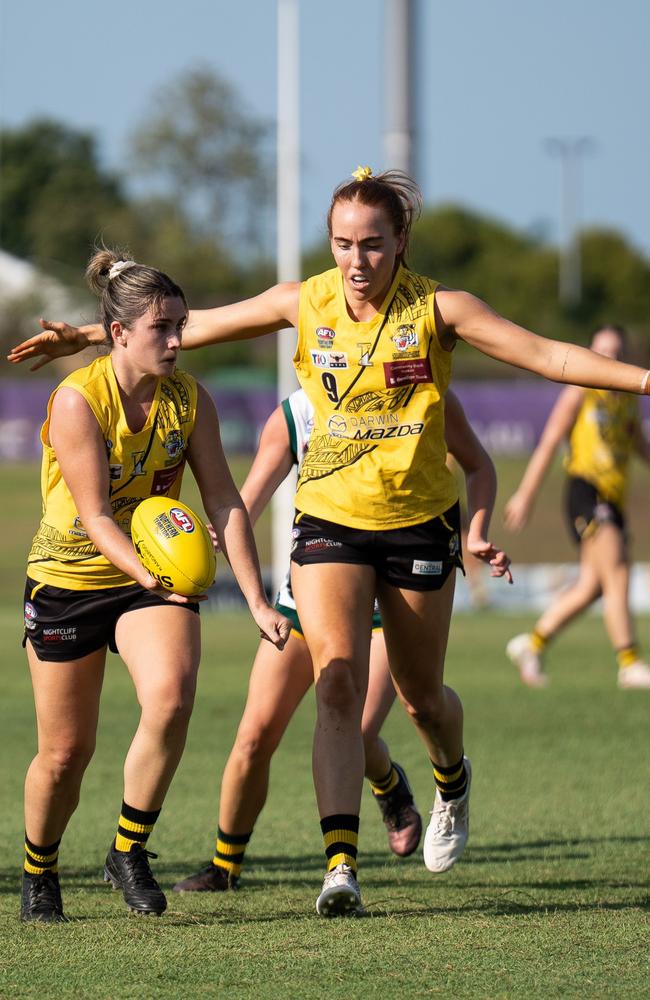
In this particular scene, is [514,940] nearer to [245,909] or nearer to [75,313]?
[245,909]

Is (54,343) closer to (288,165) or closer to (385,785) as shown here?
(385,785)

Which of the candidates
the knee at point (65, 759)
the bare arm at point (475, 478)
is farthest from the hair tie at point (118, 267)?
the knee at point (65, 759)

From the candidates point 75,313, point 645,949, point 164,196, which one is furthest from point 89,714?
point 164,196

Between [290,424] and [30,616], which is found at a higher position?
[290,424]

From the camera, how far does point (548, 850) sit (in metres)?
6.64

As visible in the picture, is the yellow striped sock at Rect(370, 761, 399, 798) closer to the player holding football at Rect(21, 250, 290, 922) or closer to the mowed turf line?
the mowed turf line

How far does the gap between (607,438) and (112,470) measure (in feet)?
22.4

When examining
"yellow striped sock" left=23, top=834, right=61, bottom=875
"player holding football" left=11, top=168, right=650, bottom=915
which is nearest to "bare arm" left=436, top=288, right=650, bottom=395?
"player holding football" left=11, top=168, right=650, bottom=915

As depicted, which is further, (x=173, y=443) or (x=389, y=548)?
(x=389, y=548)

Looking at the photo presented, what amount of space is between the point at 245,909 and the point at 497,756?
3808 millimetres

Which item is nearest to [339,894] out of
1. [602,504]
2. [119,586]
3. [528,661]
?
[119,586]

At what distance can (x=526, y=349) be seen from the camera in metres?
5.30

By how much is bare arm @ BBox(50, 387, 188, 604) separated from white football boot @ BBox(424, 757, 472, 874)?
163cm

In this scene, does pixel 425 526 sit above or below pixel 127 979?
above
